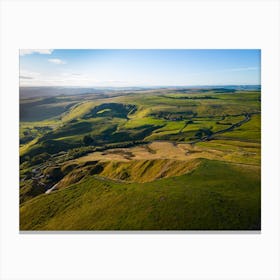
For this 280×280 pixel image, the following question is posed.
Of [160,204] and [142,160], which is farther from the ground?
[142,160]

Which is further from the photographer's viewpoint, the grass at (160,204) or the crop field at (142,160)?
the crop field at (142,160)

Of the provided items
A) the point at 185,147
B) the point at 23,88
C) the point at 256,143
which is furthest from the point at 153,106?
the point at 23,88

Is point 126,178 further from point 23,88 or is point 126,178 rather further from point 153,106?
point 23,88

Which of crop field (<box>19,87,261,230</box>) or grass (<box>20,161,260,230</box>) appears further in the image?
crop field (<box>19,87,261,230</box>)

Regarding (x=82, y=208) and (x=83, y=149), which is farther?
(x=83, y=149)

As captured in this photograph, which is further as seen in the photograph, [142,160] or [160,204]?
[142,160]
